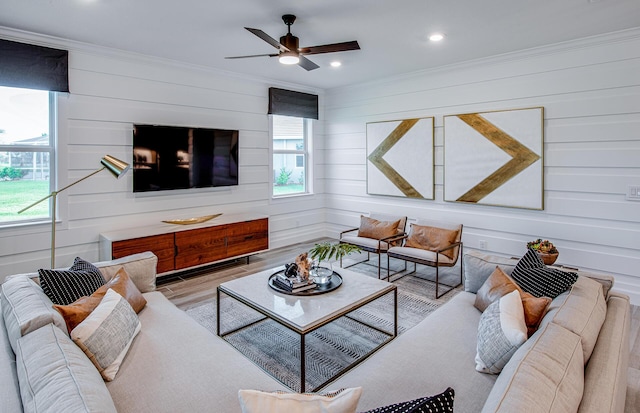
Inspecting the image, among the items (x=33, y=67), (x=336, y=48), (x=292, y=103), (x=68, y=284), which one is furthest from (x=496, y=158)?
(x=33, y=67)

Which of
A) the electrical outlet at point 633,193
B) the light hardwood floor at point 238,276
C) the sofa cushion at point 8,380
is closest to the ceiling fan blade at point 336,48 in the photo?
the light hardwood floor at point 238,276

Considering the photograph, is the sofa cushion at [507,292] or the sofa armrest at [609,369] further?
the sofa cushion at [507,292]

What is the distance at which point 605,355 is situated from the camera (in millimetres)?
1410

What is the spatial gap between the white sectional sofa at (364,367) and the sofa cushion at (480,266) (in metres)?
0.35

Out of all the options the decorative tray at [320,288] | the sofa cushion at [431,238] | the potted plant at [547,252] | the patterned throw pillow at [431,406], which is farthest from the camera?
the sofa cushion at [431,238]

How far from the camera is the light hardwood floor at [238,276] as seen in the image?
2326 mm

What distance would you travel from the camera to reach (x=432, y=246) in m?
4.18

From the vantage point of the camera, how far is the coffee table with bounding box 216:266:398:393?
2254mm

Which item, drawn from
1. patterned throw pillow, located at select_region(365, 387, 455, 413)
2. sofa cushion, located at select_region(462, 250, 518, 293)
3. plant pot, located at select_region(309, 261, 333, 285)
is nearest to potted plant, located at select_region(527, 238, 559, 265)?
sofa cushion, located at select_region(462, 250, 518, 293)

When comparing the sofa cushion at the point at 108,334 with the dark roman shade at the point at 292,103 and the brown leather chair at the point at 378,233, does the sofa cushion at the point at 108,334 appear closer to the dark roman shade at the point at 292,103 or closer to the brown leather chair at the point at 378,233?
the brown leather chair at the point at 378,233

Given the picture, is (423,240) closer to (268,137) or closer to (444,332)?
(444,332)

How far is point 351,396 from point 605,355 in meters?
1.11

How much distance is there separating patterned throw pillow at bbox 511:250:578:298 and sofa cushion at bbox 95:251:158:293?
2.56 metres

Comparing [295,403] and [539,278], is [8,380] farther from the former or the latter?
[539,278]
